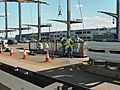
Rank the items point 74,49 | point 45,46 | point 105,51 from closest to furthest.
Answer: point 105,51, point 74,49, point 45,46

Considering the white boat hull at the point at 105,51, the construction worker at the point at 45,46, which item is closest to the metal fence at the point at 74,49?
the construction worker at the point at 45,46

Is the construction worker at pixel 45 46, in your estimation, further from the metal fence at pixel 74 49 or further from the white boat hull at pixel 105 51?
the white boat hull at pixel 105 51

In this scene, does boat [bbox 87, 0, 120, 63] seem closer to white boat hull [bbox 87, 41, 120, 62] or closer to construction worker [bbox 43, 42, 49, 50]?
white boat hull [bbox 87, 41, 120, 62]

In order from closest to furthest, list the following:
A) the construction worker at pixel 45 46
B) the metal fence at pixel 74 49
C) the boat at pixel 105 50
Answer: the boat at pixel 105 50 → the metal fence at pixel 74 49 → the construction worker at pixel 45 46

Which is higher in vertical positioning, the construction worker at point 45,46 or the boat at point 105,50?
the boat at point 105,50

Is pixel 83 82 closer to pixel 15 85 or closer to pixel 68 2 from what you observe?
pixel 15 85

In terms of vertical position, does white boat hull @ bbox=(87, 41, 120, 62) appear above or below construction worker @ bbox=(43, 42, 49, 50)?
above

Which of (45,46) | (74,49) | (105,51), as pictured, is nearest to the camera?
(105,51)

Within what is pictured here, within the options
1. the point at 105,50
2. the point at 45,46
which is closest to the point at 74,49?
the point at 45,46

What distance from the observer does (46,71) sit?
1335 cm

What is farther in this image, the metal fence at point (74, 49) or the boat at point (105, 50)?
the metal fence at point (74, 49)

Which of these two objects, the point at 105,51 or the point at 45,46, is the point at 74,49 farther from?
the point at 105,51

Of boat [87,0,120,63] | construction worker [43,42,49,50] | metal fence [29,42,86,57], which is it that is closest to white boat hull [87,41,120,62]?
boat [87,0,120,63]

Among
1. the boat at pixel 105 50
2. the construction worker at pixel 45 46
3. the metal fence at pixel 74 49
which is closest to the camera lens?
the boat at pixel 105 50
